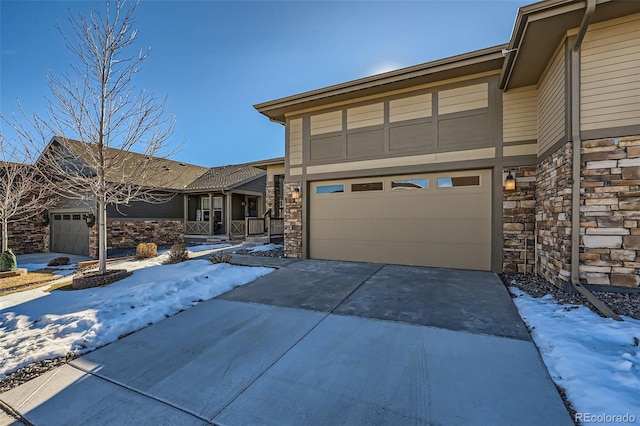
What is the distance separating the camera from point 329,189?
796cm

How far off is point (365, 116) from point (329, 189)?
2232 mm

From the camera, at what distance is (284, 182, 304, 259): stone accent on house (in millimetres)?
8188

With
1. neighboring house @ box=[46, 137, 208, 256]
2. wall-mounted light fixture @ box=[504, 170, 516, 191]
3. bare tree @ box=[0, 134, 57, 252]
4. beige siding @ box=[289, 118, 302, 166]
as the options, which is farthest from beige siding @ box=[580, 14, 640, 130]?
neighboring house @ box=[46, 137, 208, 256]

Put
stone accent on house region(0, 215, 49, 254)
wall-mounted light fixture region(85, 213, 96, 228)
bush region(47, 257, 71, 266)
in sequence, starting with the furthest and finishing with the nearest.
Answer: stone accent on house region(0, 215, 49, 254)
wall-mounted light fixture region(85, 213, 96, 228)
bush region(47, 257, 71, 266)

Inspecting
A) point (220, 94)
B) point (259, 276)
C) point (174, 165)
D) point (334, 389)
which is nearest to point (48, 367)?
point (334, 389)

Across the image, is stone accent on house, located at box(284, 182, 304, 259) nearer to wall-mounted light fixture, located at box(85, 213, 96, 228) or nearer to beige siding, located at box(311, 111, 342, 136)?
beige siding, located at box(311, 111, 342, 136)

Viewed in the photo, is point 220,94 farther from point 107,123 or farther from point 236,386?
point 236,386

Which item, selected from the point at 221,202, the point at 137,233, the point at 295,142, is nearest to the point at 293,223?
the point at 295,142

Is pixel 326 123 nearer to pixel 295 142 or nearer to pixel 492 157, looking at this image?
pixel 295 142

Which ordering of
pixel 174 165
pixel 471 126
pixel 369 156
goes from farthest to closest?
1. pixel 174 165
2. pixel 369 156
3. pixel 471 126

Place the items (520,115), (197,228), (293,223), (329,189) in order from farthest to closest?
1. (197,228)
2. (293,223)
3. (329,189)
4. (520,115)

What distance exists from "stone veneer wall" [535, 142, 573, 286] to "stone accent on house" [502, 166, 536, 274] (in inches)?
6.1

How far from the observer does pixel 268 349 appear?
9.20 ft

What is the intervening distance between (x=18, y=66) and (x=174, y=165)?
36.0 ft
